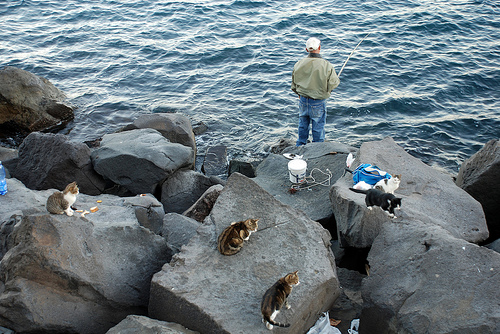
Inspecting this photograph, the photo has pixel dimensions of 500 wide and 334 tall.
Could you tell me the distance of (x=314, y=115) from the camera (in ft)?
31.0

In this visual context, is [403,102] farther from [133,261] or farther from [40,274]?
[40,274]

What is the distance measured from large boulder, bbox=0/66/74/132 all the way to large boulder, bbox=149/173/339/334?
8792mm

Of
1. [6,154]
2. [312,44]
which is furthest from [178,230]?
[6,154]

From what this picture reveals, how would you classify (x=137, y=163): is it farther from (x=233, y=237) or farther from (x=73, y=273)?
(x=233, y=237)

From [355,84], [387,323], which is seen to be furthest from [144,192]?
[355,84]

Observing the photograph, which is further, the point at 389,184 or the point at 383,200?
the point at 389,184

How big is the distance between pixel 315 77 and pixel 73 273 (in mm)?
6185

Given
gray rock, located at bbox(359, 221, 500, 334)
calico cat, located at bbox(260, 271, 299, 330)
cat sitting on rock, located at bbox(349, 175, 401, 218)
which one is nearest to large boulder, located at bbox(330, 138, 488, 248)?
cat sitting on rock, located at bbox(349, 175, 401, 218)

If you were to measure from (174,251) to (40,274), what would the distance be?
152 centimetres

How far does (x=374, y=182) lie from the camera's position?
6059 millimetres

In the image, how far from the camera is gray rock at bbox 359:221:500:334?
4.06m

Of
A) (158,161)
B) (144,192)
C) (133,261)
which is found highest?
(133,261)

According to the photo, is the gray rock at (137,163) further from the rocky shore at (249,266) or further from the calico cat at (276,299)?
the calico cat at (276,299)

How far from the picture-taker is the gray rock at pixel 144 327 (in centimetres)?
398
